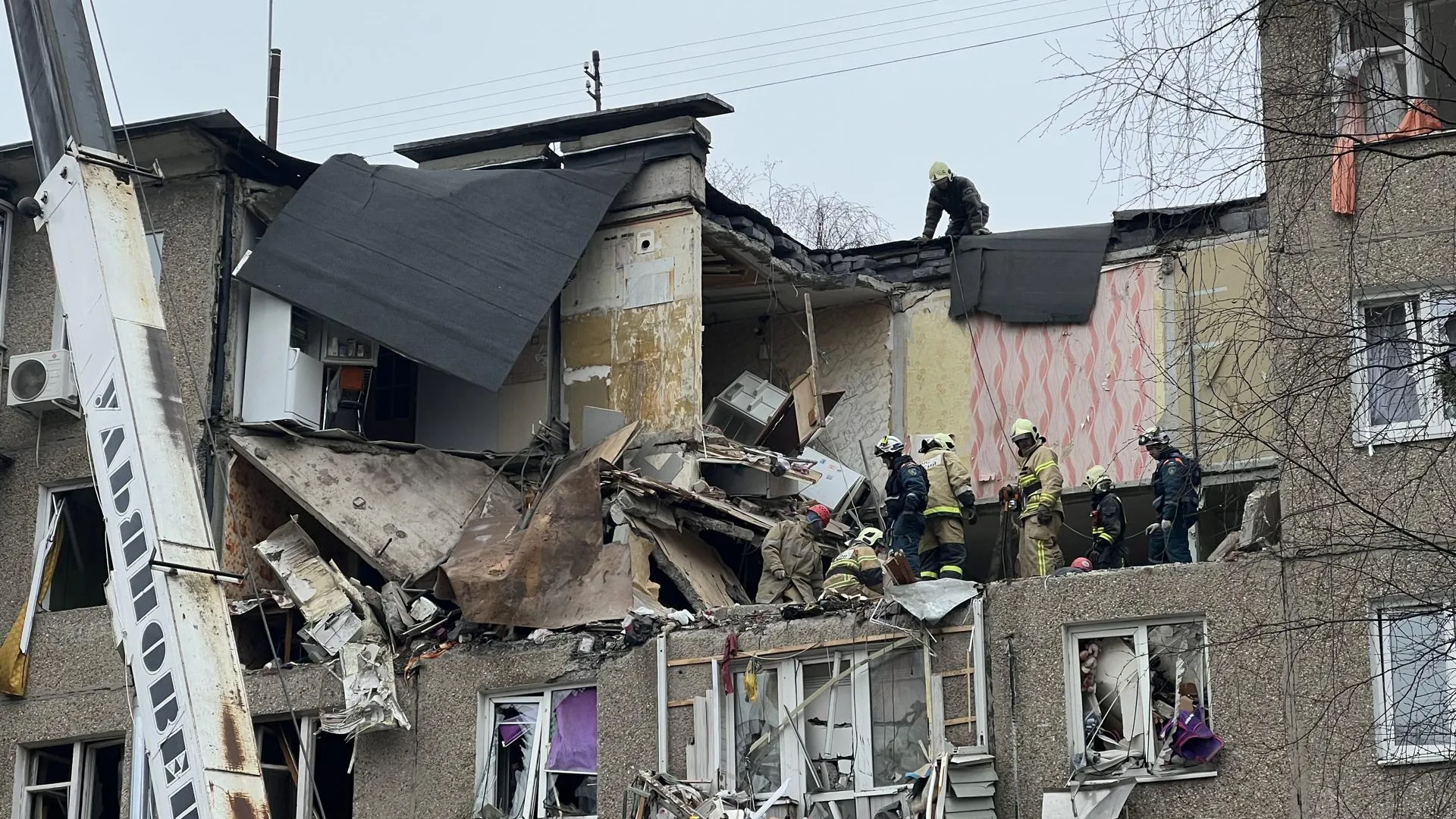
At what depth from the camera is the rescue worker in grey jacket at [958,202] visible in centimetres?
2181

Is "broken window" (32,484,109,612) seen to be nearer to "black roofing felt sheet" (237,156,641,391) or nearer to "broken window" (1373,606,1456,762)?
"black roofing felt sheet" (237,156,641,391)

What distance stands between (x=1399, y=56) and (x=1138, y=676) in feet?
15.3

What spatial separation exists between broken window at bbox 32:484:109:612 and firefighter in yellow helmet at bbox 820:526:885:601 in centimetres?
721

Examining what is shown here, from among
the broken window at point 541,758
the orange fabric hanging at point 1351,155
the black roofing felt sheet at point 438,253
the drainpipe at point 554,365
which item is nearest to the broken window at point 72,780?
the broken window at point 541,758

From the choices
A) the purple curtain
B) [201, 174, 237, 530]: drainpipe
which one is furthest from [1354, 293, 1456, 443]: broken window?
[201, 174, 237, 530]: drainpipe

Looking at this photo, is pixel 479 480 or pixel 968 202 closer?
pixel 479 480

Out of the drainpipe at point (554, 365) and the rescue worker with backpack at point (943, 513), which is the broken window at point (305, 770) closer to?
the drainpipe at point (554, 365)

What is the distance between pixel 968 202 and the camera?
21.9 meters

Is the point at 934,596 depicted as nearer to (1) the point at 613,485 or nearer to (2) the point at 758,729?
(2) the point at 758,729

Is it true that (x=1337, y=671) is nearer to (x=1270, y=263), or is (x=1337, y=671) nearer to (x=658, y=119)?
(x=1270, y=263)

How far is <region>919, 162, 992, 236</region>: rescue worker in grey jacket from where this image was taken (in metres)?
21.8

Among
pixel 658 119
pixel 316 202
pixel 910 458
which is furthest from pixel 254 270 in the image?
pixel 910 458

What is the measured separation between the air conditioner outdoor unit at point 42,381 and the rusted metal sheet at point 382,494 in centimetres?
176

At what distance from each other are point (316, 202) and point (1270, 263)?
11.3 meters
